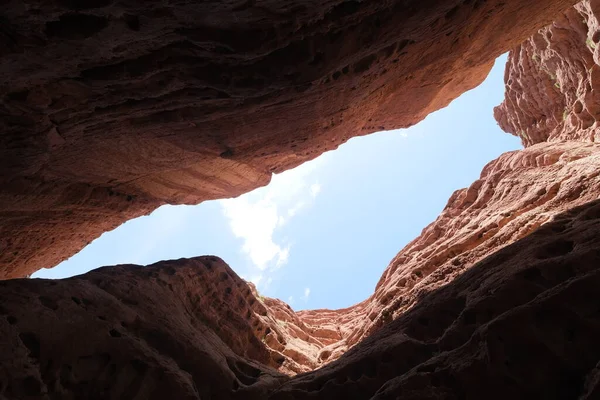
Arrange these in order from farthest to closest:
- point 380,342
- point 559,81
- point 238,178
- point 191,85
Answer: point 559,81 < point 238,178 < point 380,342 < point 191,85

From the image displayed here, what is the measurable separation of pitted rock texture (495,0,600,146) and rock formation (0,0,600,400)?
1.02 ft

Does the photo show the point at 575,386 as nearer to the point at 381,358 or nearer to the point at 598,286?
the point at 598,286

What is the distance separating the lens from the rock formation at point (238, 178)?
18.1 feet

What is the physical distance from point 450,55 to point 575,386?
9.19 m

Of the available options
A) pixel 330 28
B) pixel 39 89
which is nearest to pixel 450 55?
pixel 330 28

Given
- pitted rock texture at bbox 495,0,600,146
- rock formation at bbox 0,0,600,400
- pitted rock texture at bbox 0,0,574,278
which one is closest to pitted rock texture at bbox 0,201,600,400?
rock formation at bbox 0,0,600,400

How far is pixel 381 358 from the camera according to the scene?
284 inches

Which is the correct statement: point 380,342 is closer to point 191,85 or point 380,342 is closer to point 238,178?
point 191,85

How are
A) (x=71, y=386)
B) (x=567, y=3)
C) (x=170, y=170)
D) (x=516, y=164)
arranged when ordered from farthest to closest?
1. (x=516, y=164)
2. (x=170, y=170)
3. (x=567, y=3)
4. (x=71, y=386)

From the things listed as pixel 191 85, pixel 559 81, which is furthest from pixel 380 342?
pixel 559 81

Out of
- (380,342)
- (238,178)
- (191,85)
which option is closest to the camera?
(191,85)

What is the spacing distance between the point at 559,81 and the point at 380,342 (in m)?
17.0

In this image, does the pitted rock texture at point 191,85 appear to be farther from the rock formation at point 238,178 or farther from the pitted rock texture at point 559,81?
the pitted rock texture at point 559,81

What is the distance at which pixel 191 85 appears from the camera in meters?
7.61
